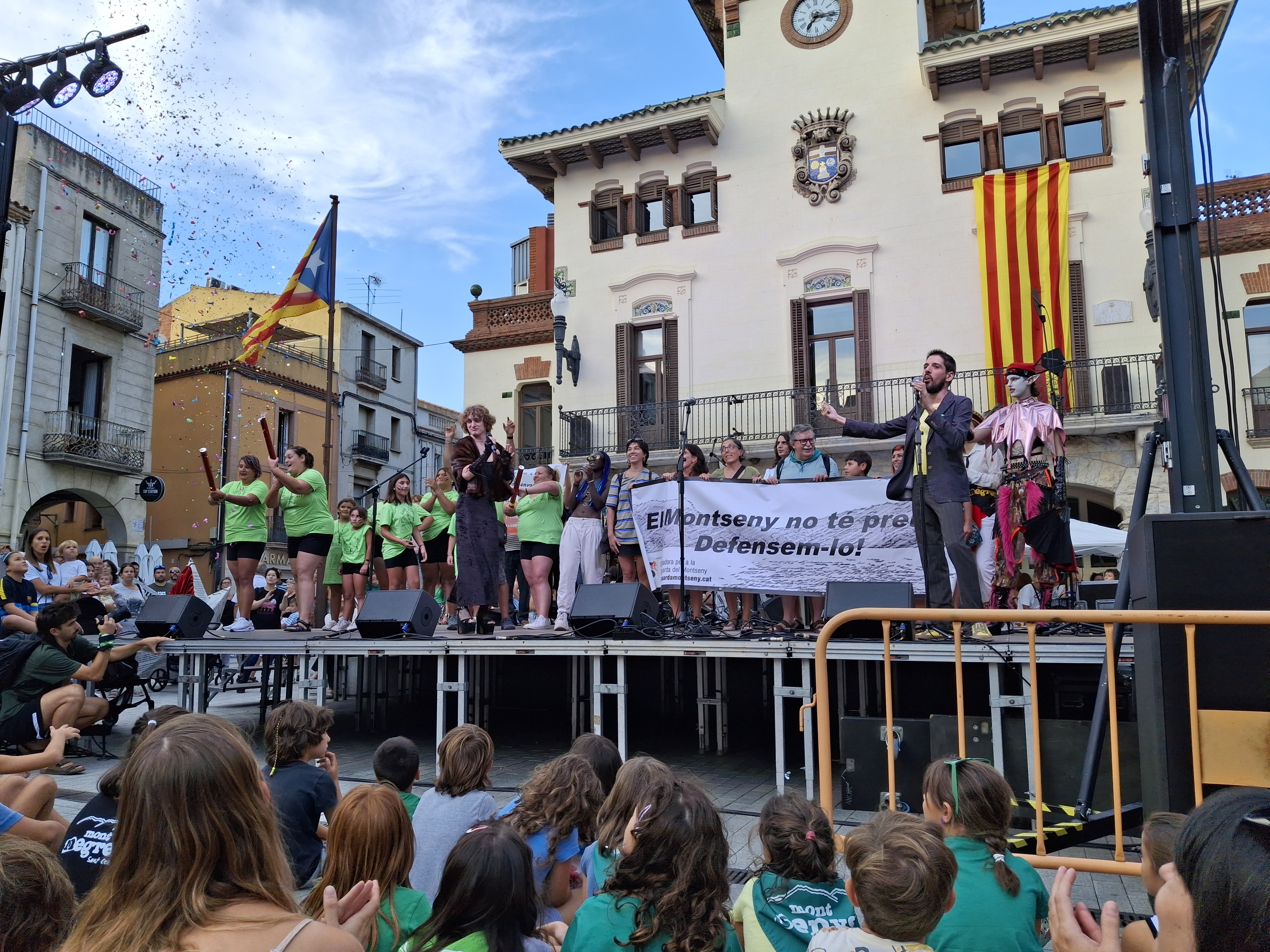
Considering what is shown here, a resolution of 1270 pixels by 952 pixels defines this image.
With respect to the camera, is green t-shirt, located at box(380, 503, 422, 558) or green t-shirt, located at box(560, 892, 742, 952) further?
green t-shirt, located at box(380, 503, 422, 558)

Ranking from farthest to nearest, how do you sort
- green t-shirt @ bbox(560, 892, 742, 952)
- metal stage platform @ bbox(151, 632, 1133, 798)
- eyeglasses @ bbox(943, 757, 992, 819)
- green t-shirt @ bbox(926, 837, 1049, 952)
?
metal stage platform @ bbox(151, 632, 1133, 798) < eyeglasses @ bbox(943, 757, 992, 819) < green t-shirt @ bbox(926, 837, 1049, 952) < green t-shirt @ bbox(560, 892, 742, 952)

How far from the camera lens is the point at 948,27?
64.0 feet

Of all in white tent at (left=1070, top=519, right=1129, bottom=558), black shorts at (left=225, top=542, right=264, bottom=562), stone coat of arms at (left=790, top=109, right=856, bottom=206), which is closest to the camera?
black shorts at (left=225, top=542, right=264, bottom=562)

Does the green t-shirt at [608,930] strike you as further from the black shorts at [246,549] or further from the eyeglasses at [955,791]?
the black shorts at [246,549]

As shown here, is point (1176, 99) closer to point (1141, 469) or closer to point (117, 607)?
point (1141, 469)

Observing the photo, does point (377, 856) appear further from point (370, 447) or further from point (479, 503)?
point (370, 447)

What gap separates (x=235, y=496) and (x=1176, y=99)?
8.25 metres

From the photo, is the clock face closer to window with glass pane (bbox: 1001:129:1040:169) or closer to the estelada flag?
window with glass pane (bbox: 1001:129:1040:169)

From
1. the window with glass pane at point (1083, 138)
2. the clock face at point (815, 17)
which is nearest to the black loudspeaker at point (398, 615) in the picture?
the window with glass pane at point (1083, 138)

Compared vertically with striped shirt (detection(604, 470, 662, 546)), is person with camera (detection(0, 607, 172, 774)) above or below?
below

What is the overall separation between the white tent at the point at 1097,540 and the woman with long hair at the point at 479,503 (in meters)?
8.89

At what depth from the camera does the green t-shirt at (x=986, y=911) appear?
108 inches

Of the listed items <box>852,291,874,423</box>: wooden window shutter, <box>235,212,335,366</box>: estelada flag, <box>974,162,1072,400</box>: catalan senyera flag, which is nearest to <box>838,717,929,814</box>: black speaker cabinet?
<box>235,212,335,366</box>: estelada flag

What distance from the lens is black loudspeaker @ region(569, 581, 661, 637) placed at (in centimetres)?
738
